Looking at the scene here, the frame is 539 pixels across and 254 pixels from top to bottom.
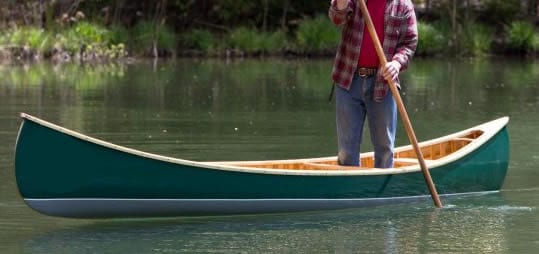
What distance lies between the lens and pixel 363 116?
33.6ft

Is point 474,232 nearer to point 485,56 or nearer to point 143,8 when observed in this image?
point 485,56

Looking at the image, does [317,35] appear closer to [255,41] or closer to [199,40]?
[255,41]

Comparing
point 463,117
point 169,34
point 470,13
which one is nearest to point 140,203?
point 463,117

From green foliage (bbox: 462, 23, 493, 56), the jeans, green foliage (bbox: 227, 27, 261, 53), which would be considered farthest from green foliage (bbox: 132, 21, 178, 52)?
the jeans

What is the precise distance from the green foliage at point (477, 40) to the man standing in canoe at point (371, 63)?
26898 millimetres

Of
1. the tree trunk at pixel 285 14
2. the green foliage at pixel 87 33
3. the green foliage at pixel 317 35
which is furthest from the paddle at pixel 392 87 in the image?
the tree trunk at pixel 285 14

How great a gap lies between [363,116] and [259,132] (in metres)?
5.42

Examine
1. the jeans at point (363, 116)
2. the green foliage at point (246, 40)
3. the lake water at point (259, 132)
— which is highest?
the jeans at point (363, 116)

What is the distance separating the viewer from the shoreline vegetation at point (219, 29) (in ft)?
111

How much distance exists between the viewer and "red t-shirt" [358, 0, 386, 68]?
9.93 metres

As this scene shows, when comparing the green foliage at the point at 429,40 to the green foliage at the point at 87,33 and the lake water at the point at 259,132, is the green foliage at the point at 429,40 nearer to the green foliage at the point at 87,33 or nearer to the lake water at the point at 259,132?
the lake water at the point at 259,132

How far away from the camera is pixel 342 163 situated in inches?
412

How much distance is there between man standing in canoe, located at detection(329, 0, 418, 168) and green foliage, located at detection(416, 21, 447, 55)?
26.1 metres

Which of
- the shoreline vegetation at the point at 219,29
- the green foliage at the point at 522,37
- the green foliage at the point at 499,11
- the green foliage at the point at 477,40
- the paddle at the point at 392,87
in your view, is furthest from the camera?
the green foliage at the point at 499,11
